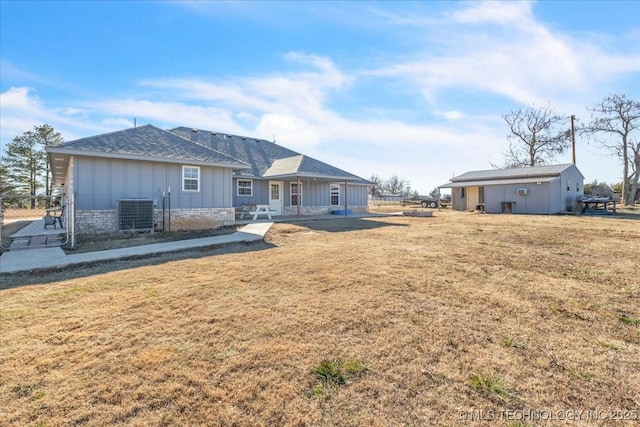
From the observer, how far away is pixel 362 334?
3004 mm

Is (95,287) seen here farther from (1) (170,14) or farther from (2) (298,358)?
(1) (170,14)

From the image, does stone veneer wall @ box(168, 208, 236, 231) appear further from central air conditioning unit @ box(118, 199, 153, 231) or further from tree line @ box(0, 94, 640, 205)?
tree line @ box(0, 94, 640, 205)

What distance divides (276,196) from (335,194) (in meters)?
4.53

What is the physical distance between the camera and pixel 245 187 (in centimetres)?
1723

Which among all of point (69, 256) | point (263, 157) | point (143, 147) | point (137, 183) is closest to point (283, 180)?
point (263, 157)

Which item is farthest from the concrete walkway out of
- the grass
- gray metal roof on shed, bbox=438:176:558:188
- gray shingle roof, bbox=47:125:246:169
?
gray metal roof on shed, bbox=438:176:558:188

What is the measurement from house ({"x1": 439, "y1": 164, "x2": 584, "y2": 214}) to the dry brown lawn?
1869cm

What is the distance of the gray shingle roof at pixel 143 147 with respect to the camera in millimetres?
9586

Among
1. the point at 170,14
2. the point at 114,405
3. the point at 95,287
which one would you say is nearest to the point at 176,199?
the point at 170,14

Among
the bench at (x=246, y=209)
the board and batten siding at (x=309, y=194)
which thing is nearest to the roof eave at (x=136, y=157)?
the bench at (x=246, y=209)

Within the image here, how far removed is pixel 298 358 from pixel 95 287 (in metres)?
3.88

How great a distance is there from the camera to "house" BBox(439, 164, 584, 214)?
68.5 feet

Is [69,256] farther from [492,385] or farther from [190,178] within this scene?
[492,385]

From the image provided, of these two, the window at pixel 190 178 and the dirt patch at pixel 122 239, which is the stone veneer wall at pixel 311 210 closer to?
the window at pixel 190 178
